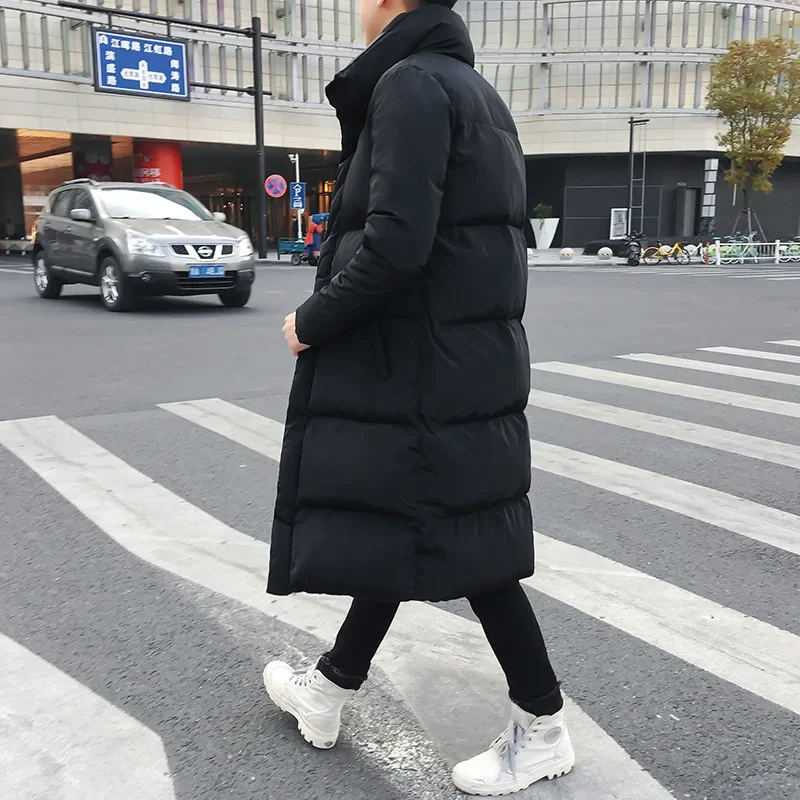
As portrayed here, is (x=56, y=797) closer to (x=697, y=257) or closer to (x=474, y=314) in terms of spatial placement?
(x=474, y=314)

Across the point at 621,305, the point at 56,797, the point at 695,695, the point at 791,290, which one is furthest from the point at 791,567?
the point at 791,290

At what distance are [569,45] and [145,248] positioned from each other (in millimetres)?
37412

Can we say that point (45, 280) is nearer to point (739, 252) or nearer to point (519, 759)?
point (519, 759)

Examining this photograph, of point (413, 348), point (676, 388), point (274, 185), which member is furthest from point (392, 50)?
point (274, 185)

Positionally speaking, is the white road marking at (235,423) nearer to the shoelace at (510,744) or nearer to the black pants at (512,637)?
the black pants at (512,637)

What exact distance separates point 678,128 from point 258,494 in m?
43.4

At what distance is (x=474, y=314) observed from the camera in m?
1.97

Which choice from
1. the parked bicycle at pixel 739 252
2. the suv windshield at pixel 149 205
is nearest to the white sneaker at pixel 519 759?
the suv windshield at pixel 149 205

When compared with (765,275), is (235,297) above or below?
above

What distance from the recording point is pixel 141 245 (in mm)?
11750

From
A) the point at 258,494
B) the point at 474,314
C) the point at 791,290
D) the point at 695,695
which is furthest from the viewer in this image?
the point at 791,290

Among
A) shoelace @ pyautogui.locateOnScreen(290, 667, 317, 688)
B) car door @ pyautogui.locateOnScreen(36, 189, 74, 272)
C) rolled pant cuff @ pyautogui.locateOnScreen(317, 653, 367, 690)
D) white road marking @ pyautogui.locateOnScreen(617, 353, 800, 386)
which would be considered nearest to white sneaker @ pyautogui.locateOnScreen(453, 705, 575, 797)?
rolled pant cuff @ pyautogui.locateOnScreen(317, 653, 367, 690)

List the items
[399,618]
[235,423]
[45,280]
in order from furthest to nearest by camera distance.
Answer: [45,280] → [235,423] → [399,618]

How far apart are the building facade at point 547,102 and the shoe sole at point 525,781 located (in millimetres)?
40270
